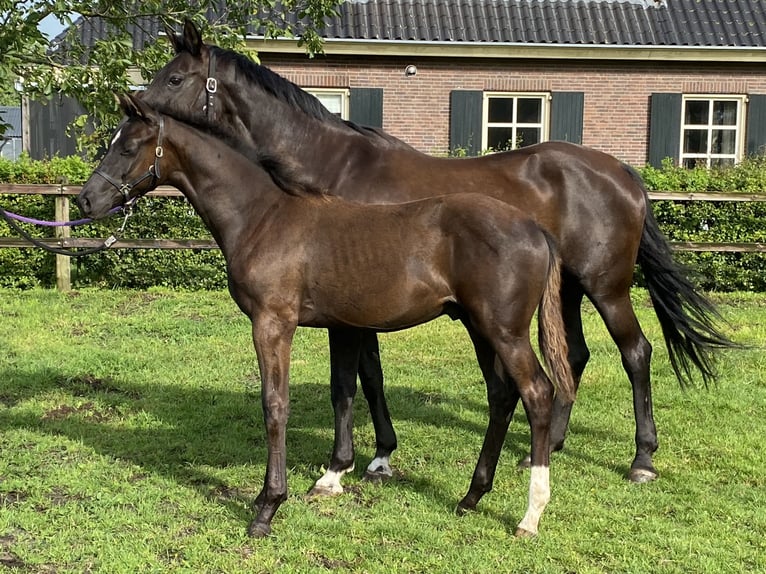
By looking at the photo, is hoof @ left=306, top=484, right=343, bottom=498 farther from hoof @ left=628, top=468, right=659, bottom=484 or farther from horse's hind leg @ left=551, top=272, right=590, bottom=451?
hoof @ left=628, top=468, right=659, bottom=484

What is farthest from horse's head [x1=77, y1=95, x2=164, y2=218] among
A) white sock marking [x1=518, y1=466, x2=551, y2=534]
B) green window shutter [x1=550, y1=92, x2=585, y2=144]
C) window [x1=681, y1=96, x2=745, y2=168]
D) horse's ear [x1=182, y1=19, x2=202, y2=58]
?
window [x1=681, y1=96, x2=745, y2=168]

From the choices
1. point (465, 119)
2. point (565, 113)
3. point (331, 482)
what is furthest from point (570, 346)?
point (565, 113)

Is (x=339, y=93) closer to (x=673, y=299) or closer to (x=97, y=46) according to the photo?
(x=97, y=46)

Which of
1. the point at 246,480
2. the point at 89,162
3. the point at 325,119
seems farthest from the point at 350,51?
the point at 246,480

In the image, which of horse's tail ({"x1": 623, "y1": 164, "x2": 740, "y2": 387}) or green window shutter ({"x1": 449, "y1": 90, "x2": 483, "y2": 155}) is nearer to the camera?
horse's tail ({"x1": 623, "y1": 164, "x2": 740, "y2": 387})

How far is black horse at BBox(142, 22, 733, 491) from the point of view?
4328 millimetres

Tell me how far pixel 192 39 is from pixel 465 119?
34.3 ft

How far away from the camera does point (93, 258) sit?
32.6ft

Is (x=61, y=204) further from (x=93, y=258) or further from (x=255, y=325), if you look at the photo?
(x=255, y=325)

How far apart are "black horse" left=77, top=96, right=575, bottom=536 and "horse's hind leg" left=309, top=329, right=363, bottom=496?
50cm

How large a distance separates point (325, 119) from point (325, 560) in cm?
242

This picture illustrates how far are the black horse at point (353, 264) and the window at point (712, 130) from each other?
12502 millimetres

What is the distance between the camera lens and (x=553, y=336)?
3648mm

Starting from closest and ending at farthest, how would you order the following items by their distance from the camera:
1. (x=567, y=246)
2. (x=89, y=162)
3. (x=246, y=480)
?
(x=246, y=480)
(x=567, y=246)
(x=89, y=162)
